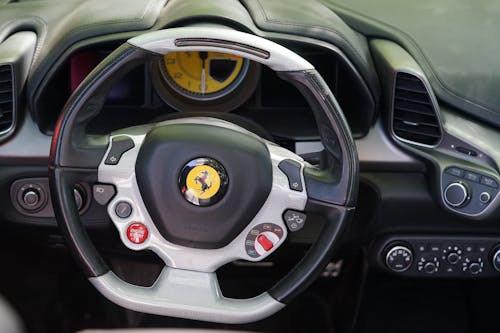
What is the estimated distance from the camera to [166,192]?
1.53 meters

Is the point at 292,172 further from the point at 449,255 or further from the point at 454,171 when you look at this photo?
the point at 449,255

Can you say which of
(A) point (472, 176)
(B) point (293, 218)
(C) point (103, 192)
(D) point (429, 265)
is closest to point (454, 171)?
(A) point (472, 176)

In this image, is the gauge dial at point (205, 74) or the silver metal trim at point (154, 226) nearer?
the silver metal trim at point (154, 226)

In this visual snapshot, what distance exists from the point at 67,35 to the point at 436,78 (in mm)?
827

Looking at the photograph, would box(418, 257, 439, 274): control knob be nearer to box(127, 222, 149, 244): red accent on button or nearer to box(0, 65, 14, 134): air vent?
box(127, 222, 149, 244): red accent on button

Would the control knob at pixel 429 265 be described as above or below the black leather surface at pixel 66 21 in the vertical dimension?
below

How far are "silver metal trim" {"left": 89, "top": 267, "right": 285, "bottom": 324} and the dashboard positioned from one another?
0.95 ft

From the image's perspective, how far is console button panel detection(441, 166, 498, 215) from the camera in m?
1.70

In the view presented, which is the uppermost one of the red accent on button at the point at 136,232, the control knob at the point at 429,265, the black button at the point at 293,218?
the black button at the point at 293,218

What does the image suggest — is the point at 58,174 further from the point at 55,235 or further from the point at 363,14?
the point at 363,14

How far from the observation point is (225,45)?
1362 mm

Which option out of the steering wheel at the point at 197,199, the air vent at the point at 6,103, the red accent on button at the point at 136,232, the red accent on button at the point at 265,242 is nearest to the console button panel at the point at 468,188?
the steering wheel at the point at 197,199

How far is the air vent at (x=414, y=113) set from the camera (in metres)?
1.71

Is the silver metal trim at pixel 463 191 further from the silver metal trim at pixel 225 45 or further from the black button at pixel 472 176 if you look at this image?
the silver metal trim at pixel 225 45
